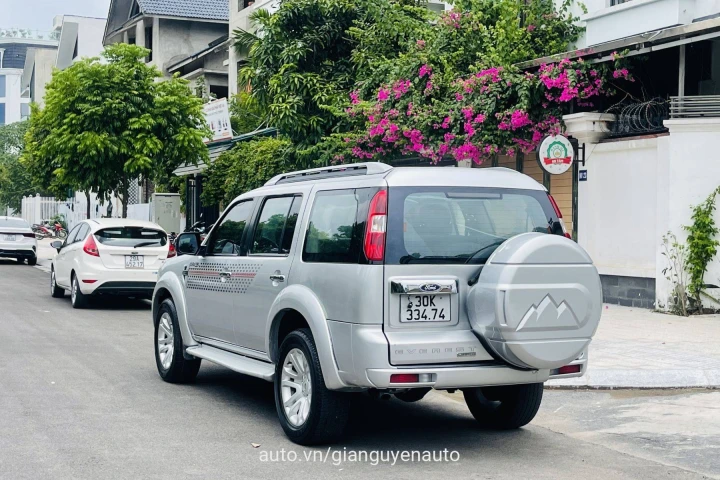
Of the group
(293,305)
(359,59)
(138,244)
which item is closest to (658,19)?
(359,59)

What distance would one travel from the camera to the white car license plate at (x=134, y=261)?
16.7m

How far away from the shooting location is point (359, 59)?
2173cm

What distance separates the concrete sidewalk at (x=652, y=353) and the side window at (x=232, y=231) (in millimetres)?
3359

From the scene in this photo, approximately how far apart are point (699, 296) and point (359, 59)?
32.1 feet

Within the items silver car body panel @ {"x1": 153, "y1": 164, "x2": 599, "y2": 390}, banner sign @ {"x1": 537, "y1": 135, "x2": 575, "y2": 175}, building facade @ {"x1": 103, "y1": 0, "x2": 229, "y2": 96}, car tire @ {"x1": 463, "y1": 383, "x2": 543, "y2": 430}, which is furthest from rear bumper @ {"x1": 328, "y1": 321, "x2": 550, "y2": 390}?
building facade @ {"x1": 103, "y1": 0, "x2": 229, "y2": 96}

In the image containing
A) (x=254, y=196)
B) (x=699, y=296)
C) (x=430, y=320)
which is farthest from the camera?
(x=699, y=296)

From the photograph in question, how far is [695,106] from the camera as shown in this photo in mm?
15070

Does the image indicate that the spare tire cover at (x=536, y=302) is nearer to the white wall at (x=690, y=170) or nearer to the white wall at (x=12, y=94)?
the white wall at (x=690, y=170)

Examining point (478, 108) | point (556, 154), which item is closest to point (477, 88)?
point (478, 108)

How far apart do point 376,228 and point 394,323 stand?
2.11ft

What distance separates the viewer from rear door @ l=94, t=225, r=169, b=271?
16.7 metres

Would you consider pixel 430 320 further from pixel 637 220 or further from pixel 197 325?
→ pixel 637 220

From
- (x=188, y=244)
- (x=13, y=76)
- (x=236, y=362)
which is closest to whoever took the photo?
(x=236, y=362)

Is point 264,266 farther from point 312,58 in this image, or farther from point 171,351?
point 312,58
